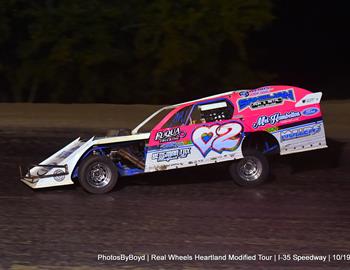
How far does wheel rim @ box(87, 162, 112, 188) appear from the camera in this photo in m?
11.5

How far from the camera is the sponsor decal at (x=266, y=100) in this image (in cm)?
1201

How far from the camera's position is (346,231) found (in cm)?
968

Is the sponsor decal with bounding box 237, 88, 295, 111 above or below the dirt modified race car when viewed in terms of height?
above

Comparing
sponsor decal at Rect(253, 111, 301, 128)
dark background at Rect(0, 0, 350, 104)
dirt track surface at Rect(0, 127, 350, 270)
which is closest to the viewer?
dirt track surface at Rect(0, 127, 350, 270)

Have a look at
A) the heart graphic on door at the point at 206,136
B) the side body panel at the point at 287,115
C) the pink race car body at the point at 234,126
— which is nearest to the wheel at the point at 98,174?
the pink race car body at the point at 234,126

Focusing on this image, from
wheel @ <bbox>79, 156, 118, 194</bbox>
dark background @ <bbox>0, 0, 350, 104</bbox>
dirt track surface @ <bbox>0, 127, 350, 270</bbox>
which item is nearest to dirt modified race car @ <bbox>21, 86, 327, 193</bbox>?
wheel @ <bbox>79, 156, 118, 194</bbox>

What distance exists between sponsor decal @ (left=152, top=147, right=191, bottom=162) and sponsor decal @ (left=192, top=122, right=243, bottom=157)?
202 millimetres

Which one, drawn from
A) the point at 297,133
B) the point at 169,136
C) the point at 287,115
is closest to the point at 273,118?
the point at 287,115

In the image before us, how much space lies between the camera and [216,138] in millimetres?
11758

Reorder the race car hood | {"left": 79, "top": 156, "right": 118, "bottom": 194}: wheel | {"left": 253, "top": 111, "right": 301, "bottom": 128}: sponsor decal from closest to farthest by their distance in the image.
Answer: {"left": 79, "top": 156, "right": 118, "bottom": 194}: wheel, the race car hood, {"left": 253, "top": 111, "right": 301, "bottom": 128}: sponsor decal

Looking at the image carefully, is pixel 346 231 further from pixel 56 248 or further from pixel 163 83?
pixel 163 83

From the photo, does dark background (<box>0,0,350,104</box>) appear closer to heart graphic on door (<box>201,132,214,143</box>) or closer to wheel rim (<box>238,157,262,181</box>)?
wheel rim (<box>238,157,262,181</box>)

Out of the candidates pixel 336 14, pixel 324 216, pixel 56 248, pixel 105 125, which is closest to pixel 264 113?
pixel 324 216

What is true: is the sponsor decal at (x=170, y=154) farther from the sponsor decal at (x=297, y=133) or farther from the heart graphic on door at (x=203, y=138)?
the sponsor decal at (x=297, y=133)
